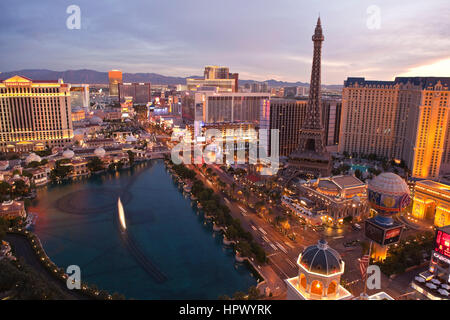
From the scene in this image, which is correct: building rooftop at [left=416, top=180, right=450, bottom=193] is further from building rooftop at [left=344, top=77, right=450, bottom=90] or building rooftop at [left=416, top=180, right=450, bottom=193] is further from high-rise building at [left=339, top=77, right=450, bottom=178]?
building rooftop at [left=344, top=77, right=450, bottom=90]

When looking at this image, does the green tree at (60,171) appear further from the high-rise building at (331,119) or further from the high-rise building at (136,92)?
the high-rise building at (136,92)

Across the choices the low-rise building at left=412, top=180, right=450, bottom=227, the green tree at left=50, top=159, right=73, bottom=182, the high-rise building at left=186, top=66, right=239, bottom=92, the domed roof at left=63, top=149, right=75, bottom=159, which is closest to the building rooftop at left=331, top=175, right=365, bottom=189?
the low-rise building at left=412, top=180, right=450, bottom=227

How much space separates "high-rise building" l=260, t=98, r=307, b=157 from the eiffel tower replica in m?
13.1

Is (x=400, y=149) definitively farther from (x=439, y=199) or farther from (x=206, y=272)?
(x=206, y=272)

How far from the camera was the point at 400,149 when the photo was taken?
63.4m

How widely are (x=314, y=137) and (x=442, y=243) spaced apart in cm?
3091

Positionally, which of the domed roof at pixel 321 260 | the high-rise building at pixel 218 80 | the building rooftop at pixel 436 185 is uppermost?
the high-rise building at pixel 218 80

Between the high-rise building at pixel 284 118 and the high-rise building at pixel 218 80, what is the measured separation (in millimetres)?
70301

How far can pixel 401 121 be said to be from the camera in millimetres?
62531

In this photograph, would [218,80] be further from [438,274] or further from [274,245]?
[438,274]

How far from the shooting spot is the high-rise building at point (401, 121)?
51.0 meters

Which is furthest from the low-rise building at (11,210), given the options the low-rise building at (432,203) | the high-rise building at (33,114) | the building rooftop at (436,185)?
the building rooftop at (436,185)
